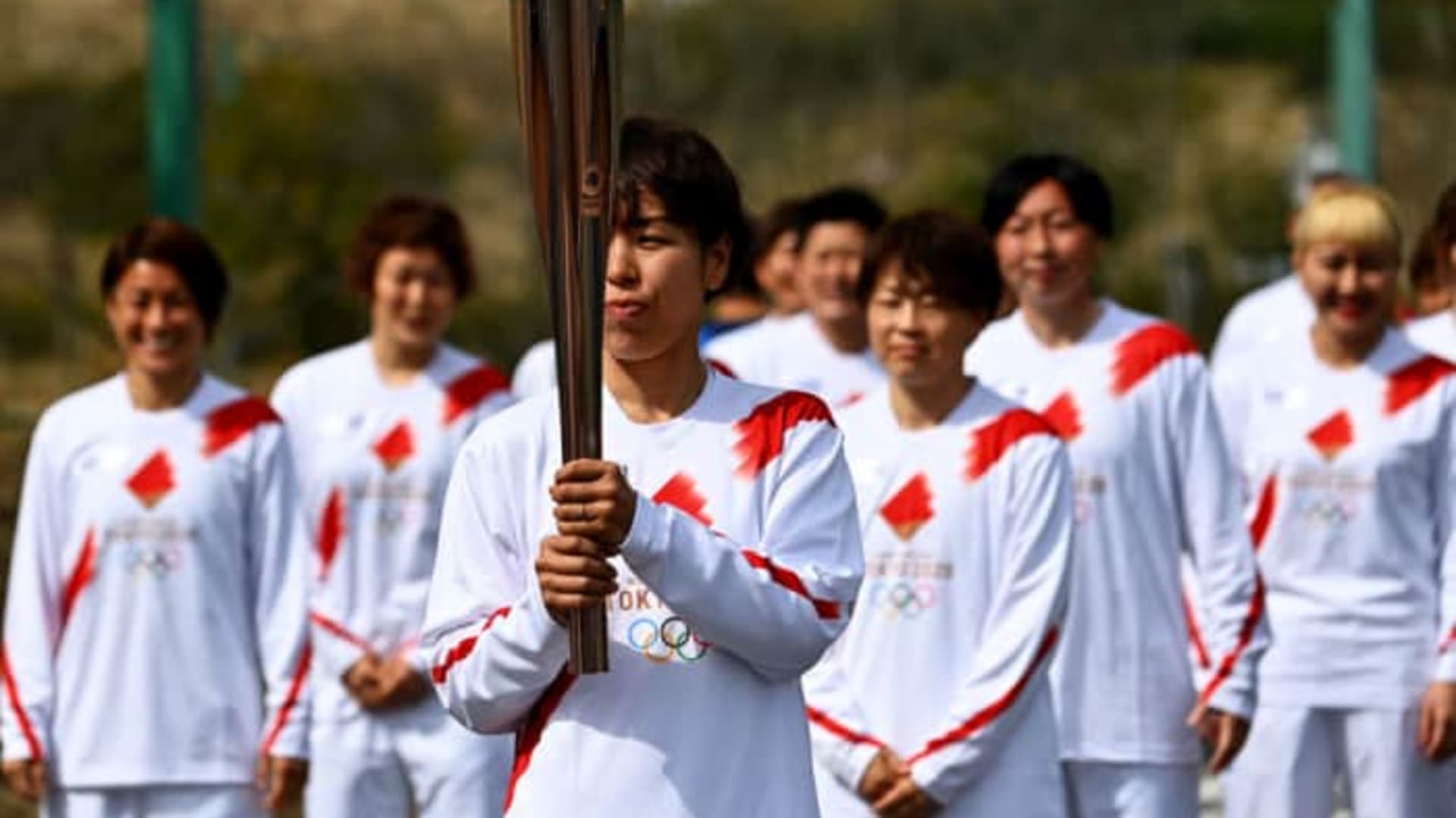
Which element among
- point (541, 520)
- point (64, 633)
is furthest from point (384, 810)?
point (541, 520)

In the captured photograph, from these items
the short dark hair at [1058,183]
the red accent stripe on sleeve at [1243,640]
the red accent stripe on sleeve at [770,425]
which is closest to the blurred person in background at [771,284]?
the short dark hair at [1058,183]

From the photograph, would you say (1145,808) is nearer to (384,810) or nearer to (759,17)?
(384,810)

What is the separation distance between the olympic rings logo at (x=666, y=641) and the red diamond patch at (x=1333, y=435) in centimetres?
269

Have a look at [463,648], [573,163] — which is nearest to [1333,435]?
[463,648]

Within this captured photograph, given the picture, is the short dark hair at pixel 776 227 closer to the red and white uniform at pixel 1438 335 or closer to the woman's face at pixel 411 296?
the woman's face at pixel 411 296

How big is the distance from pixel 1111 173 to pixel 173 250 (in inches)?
1001

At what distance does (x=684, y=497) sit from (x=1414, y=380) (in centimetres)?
269

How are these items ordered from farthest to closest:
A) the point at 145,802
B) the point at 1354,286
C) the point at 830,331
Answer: the point at 830,331, the point at 1354,286, the point at 145,802

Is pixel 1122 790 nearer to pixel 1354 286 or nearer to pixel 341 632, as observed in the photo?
pixel 1354 286

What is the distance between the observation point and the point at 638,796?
13.2 ft

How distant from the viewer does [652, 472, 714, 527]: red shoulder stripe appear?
13.5 ft

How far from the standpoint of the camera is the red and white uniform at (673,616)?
13.0ft

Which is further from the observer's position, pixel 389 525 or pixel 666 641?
pixel 389 525

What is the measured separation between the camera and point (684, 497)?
4.13 meters
